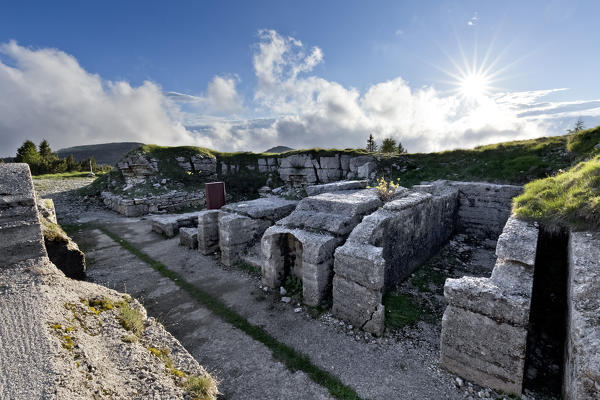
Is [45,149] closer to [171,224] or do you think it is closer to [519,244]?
[171,224]

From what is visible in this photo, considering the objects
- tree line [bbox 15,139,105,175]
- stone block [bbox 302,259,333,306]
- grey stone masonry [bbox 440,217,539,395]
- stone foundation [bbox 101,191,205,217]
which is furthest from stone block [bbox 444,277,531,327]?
tree line [bbox 15,139,105,175]

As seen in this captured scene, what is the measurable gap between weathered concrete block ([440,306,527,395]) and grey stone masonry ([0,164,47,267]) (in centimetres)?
724

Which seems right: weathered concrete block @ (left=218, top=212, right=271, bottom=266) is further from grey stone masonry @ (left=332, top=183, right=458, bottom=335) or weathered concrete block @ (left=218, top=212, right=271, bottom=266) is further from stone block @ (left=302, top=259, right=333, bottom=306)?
grey stone masonry @ (left=332, top=183, right=458, bottom=335)

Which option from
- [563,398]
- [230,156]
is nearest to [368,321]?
[563,398]

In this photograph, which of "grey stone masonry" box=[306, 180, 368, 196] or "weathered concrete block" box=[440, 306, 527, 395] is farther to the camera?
"grey stone masonry" box=[306, 180, 368, 196]

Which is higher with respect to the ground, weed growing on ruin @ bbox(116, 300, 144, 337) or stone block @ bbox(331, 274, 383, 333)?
weed growing on ruin @ bbox(116, 300, 144, 337)

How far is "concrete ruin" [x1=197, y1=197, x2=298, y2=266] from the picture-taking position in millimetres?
9273

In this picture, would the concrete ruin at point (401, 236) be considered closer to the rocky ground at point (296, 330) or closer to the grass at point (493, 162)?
the rocky ground at point (296, 330)

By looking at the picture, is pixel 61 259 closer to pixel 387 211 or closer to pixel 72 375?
pixel 72 375

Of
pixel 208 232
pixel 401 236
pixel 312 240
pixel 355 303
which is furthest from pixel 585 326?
pixel 208 232

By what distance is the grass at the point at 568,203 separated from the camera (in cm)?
500

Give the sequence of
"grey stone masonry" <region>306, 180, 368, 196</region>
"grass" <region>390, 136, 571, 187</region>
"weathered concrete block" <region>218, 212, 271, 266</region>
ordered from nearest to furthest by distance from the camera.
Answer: "weathered concrete block" <region>218, 212, 271, 266</region> → "grey stone masonry" <region>306, 180, 368, 196</region> → "grass" <region>390, 136, 571, 187</region>

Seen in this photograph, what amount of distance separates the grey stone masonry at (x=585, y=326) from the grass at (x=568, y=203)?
0.76 meters

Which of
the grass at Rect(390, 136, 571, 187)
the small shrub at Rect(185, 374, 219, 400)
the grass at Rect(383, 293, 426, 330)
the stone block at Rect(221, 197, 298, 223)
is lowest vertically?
the grass at Rect(383, 293, 426, 330)
